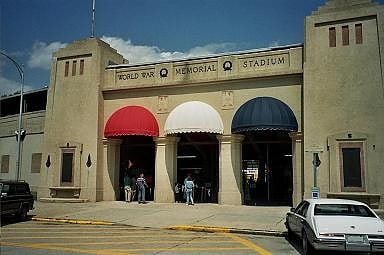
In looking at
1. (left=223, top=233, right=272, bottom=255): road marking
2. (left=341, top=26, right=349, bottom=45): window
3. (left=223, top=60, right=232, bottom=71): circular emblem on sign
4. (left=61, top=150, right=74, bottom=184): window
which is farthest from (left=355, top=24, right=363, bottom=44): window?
(left=61, top=150, right=74, bottom=184): window

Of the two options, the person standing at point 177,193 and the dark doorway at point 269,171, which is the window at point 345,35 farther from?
the person standing at point 177,193

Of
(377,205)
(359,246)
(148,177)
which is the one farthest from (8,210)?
(377,205)

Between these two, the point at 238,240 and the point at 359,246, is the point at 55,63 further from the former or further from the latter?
the point at 359,246

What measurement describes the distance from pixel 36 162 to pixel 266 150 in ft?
48.3

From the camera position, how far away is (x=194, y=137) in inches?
991

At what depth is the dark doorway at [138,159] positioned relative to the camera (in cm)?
2578

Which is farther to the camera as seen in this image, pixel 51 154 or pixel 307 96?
pixel 51 154

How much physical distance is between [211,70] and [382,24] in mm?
8532

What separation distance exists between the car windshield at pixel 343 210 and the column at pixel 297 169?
30.2 ft

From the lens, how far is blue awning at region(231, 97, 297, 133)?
64.5ft

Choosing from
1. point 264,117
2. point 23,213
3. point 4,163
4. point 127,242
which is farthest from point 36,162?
point 127,242

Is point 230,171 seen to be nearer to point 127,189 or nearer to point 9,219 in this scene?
point 127,189

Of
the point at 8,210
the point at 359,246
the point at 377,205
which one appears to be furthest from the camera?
the point at 377,205

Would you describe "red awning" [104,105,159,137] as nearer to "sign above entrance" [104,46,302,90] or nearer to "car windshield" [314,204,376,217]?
"sign above entrance" [104,46,302,90]
